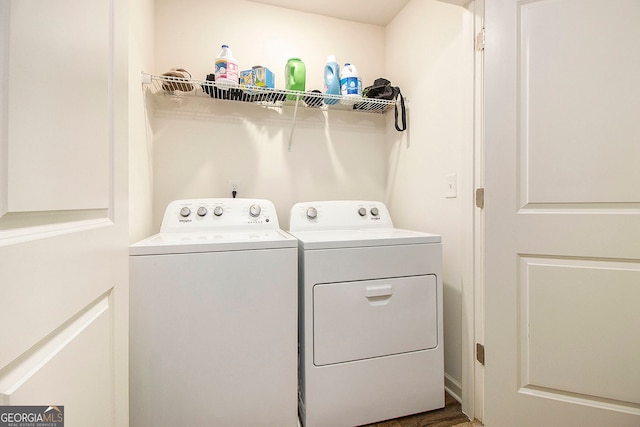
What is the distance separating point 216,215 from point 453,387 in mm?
1702

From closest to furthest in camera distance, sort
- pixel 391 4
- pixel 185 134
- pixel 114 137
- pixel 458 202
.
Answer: pixel 114 137 < pixel 458 202 < pixel 185 134 < pixel 391 4

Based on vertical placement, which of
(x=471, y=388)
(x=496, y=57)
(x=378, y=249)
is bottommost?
(x=471, y=388)

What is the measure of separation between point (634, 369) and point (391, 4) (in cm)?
245

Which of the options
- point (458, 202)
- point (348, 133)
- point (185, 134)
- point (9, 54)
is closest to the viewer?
point (9, 54)

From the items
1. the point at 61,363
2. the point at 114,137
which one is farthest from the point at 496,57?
the point at 61,363

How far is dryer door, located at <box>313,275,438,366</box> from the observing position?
1.27 m

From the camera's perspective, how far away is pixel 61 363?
1.78 feet

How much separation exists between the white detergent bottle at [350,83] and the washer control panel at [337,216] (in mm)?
773

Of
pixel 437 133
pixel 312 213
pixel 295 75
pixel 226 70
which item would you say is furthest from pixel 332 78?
pixel 312 213

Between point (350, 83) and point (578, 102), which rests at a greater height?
point (350, 83)

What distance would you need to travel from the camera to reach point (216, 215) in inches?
63.5

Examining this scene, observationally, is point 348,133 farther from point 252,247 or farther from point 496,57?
point 252,247

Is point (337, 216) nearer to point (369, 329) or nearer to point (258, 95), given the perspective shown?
point (369, 329)

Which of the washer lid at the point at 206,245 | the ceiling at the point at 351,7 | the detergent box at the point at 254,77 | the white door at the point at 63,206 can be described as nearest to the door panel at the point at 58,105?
the white door at the point at 63,206
